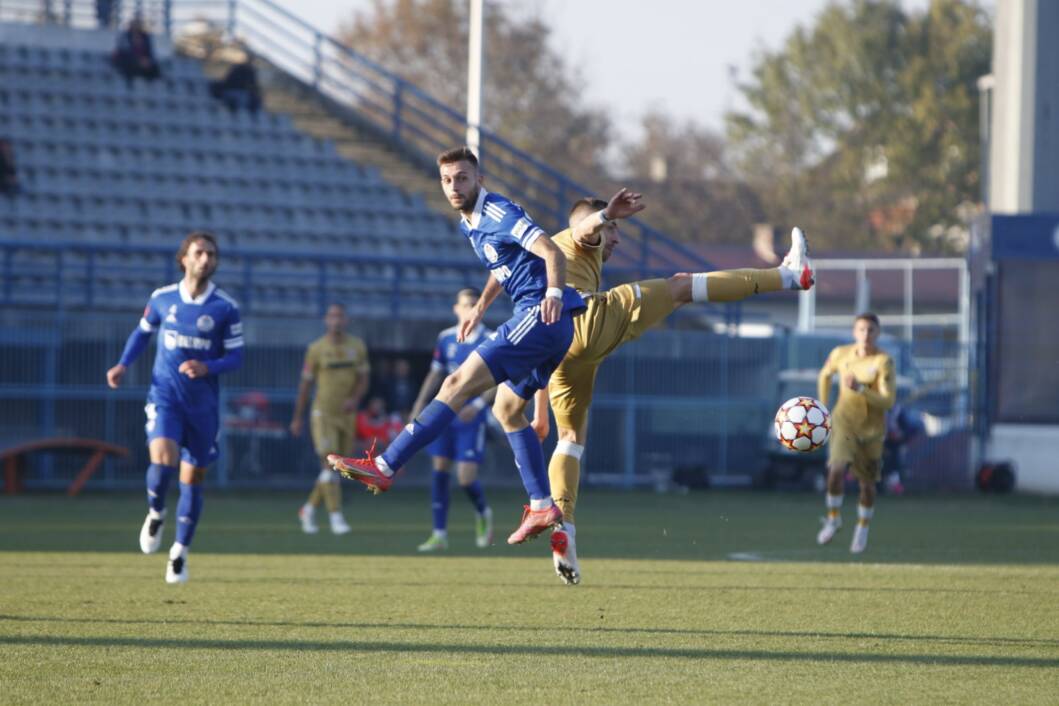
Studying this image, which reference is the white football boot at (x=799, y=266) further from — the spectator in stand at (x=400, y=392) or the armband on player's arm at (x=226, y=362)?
the spectator in stand at (x=400, y=392)

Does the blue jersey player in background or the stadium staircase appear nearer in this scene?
the blue jersey player in background

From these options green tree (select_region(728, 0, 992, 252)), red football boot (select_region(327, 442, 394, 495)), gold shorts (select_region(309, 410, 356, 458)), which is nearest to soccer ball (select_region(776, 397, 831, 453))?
red football boot (select_region(327, 442, 394, 495))

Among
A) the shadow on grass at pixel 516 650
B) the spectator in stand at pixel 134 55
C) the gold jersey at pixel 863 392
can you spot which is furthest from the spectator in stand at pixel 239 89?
the shadow on grass at pixel 516 650

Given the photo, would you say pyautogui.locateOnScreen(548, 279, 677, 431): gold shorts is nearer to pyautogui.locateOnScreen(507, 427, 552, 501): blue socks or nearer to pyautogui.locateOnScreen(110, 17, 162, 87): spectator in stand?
pyautogui.locateOnScreen(507, 427, 552, 501): blue socks

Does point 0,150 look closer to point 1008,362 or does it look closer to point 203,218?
point 203,218

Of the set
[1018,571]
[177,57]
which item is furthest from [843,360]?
[177,57]

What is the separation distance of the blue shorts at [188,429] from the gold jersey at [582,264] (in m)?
2.94

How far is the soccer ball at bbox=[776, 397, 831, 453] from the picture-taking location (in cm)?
1020

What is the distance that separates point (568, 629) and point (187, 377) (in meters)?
3.58

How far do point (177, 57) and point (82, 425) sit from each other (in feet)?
33.5

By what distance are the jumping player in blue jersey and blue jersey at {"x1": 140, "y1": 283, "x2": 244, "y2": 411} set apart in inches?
Answer: 99.3

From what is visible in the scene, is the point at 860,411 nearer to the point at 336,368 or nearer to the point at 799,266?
the point at 799,266

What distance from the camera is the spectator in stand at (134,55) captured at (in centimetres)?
2769

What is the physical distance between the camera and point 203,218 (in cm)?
2561
